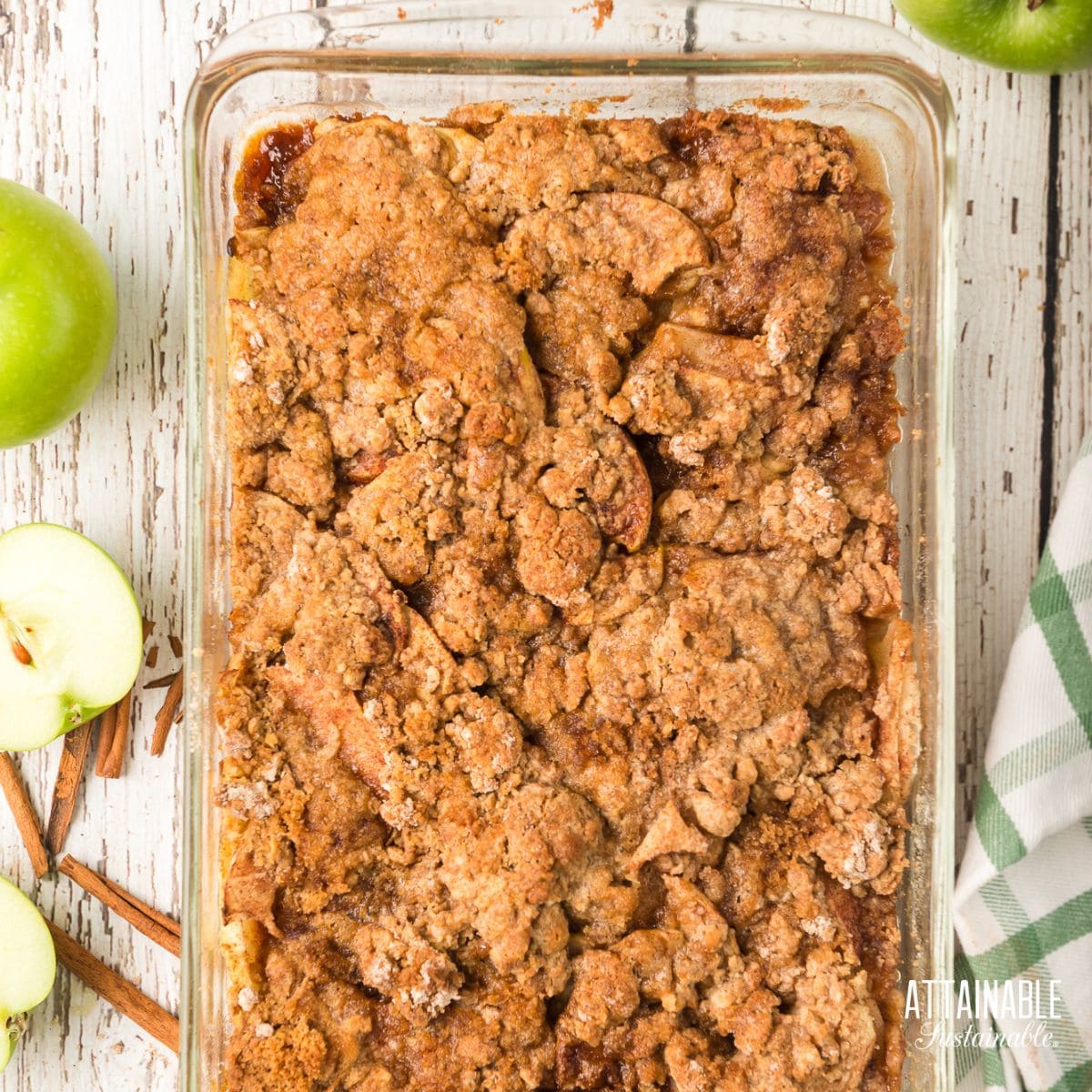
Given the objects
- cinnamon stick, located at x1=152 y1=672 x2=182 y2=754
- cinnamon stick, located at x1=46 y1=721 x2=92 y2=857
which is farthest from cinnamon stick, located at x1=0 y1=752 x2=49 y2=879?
cinnamon stick, located at x1=152 y1=672 x2=182 y2=754

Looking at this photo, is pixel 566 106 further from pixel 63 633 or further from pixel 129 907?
pixel 129 907

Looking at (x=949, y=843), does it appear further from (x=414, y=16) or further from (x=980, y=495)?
(x=414, y=16)

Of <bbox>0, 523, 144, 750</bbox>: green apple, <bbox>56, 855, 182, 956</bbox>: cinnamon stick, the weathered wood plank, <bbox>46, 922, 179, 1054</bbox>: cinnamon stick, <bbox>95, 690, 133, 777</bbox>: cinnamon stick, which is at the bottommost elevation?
<bbox>46, 922, 179, 1054</bbox>: cinnamon stick

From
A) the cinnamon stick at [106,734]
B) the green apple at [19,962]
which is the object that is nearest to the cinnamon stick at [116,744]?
the cinnamon stick at [106,734]

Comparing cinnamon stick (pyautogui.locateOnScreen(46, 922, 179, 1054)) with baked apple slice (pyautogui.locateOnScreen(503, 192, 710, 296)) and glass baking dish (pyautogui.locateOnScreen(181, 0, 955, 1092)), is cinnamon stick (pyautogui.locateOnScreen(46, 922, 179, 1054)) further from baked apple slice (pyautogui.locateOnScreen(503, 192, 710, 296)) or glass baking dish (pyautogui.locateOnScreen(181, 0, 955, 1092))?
baked apple slice (pyautogui.locateOnScreen(503, 192, 710, 296))

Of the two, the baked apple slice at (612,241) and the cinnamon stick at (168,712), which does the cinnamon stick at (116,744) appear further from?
the baked apple slice at (612,241)

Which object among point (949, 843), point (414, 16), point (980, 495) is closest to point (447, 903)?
point (949, 843)

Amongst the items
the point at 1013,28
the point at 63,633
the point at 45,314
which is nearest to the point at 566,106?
the point at 1013,28
